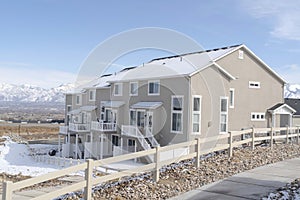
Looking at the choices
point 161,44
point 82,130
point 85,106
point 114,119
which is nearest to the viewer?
point 161,44

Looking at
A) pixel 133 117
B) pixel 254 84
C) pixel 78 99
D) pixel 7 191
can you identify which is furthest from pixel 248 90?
pixel 7 191

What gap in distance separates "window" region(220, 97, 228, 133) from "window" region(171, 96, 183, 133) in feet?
10.5

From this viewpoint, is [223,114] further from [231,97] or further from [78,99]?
[78,99]

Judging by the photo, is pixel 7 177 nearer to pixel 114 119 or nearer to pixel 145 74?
pixel 114 119

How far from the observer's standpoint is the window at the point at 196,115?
21328 mm

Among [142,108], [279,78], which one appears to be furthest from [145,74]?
[279,78]

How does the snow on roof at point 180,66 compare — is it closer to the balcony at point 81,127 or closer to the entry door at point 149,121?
the entry door at point 149,121

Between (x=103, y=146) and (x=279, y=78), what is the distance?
54.0 feet

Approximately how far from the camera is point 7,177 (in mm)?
22250

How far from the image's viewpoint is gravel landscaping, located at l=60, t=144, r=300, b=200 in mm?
8500

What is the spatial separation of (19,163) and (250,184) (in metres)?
26.3

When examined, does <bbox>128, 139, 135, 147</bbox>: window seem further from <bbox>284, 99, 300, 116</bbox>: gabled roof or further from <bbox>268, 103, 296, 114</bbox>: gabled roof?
→ <bbox>284, 99, 300, 116</bbox>: gabled roof

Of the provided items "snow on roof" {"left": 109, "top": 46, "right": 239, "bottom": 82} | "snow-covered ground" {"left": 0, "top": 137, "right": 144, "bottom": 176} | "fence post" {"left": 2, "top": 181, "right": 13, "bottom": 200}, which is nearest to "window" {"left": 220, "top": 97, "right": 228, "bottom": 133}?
"snow on roof" {"left": 109, "top": 46, "right": 239, "bottom": 82}

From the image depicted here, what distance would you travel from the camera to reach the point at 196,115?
2144 cm
